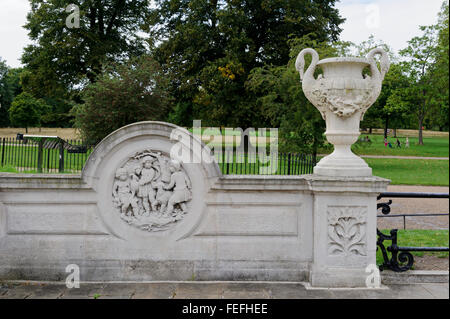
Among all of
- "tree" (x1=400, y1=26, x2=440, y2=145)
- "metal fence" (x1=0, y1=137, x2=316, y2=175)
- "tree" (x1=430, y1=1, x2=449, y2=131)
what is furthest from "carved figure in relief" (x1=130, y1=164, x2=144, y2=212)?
"tree" (x1=400, y1=26, x2=440, y2=145)

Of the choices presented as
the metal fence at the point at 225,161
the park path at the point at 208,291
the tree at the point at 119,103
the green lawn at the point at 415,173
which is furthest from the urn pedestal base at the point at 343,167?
the tree at the point at 119,103

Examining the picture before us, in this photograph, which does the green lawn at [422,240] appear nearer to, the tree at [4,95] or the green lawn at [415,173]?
the green lawn at [415,173]

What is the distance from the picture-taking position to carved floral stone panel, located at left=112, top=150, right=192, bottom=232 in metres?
4.52

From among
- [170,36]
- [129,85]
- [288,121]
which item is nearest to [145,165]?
[288,121]

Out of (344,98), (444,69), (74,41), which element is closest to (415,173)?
(444,69)

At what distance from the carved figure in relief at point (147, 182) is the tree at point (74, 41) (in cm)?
2311

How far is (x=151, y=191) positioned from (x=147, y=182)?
0.37 ft

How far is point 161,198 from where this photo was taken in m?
4.54

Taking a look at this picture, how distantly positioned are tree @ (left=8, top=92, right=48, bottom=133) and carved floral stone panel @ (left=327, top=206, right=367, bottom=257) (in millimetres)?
41067

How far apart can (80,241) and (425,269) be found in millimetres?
4240

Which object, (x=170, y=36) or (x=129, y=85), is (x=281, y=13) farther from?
(x=129, y=85)

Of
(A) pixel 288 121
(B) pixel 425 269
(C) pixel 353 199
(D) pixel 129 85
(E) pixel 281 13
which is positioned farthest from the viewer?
(E) pixel 281 13

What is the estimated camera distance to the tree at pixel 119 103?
61.0 ft

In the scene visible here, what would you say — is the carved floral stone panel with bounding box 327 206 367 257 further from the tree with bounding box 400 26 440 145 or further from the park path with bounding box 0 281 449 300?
the tree with bounding box 400 26 440 145
